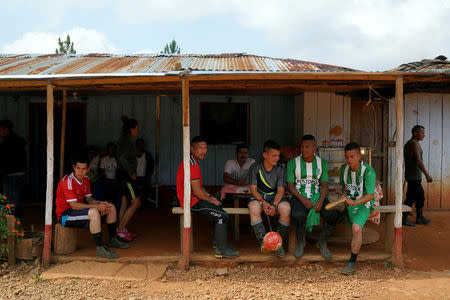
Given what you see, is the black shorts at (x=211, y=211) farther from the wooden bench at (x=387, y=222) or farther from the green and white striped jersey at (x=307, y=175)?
the green and white striped jersey at (x=307, y=175)

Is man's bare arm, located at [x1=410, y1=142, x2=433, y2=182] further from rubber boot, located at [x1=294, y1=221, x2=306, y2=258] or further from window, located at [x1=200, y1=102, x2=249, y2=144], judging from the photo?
window, located at [x1=200, y1=102, x2=249, y2=144]

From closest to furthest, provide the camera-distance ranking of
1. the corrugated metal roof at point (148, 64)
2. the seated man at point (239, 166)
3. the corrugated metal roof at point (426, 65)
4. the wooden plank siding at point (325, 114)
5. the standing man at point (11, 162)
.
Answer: the standing man at point (11, 162)
the corrugated metal roof at point (148, 64)
the seated man at point (239, 166)
the corrugated metal roof at point (426, 65)
the wooden plank siding at point (325, 114)

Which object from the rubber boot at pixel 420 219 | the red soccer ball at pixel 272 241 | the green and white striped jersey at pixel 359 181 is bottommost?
the rubber boot at pixel 420 219

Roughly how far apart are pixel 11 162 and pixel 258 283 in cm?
402

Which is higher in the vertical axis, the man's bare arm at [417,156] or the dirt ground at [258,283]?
the man's bare arm at [417,156]

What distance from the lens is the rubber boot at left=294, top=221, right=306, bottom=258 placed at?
4.45 metres

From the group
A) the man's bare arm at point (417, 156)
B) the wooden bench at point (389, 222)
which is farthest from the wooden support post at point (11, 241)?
the man's bare arm at point (417, 156)

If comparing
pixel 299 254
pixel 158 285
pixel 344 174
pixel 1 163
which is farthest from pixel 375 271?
pixel 1 163

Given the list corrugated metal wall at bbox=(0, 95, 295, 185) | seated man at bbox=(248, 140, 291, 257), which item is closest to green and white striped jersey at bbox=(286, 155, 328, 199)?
seated man at bbox=(248, 140, 291, 257)

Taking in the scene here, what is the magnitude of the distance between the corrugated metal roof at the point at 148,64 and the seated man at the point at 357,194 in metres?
1.97

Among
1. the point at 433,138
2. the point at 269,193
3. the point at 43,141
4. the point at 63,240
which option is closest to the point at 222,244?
the point at 269,193

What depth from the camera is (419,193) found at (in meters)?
6.34

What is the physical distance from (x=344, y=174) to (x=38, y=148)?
6.62 meters

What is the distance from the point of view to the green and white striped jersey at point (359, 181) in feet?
13.9
